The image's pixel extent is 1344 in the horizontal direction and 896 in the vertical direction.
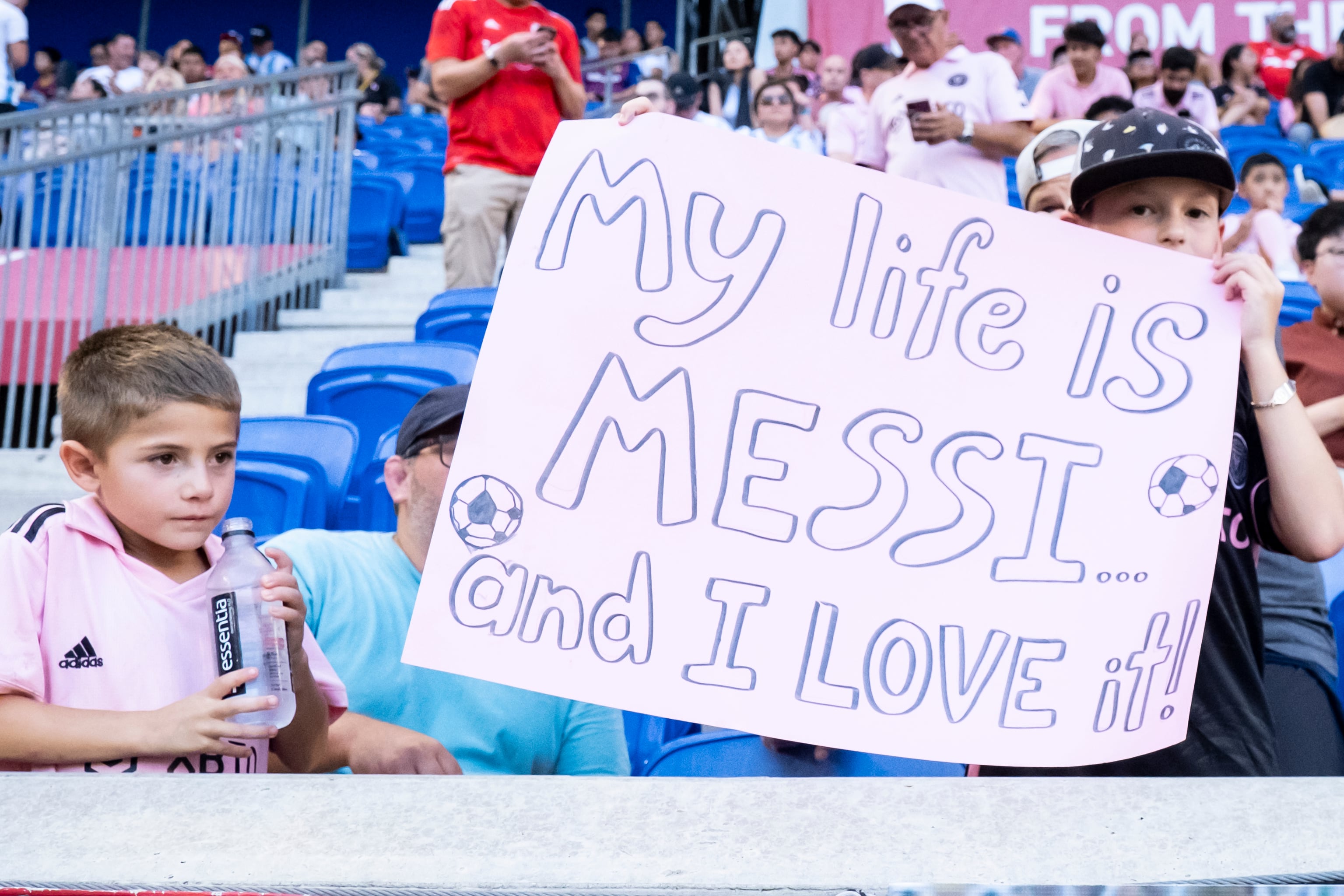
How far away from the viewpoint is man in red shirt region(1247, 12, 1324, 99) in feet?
38.2

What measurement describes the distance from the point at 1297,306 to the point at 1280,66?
8259mm

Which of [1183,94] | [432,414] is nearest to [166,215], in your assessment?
[432,414]

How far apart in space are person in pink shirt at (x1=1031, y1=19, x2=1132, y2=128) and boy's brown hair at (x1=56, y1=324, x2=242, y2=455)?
19.9ft

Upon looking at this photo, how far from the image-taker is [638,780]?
1.20 meters

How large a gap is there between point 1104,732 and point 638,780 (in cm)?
67

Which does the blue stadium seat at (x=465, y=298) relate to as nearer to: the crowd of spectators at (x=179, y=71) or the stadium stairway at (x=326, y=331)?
the stadium stairway at (x=326, y=331)

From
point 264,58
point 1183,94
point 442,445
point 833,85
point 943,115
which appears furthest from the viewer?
point 264,58

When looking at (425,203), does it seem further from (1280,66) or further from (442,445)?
(1280,66)

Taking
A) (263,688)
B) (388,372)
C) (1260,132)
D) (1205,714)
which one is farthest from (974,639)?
(1260,132)

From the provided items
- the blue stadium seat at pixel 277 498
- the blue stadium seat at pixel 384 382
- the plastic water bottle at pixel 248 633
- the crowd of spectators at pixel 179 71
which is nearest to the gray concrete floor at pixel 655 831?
the plastic water bottle at pixel 248 633

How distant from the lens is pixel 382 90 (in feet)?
40.5

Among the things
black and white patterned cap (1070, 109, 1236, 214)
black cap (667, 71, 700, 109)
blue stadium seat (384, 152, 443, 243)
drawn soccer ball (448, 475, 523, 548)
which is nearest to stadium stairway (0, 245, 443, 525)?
blue stadium seat (384, 152, 443, 243)

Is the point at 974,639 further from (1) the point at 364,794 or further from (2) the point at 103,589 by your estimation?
(2) the point at 103,589

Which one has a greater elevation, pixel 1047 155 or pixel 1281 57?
pixel 1281 57
